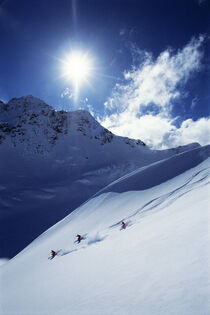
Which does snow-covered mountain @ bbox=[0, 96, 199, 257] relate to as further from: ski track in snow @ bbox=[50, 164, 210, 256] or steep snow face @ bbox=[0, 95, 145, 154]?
ski track in snow @ bbox=[50, 164, 210, 256]

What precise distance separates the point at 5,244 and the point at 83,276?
18.3 metres

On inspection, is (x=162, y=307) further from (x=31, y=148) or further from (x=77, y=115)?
(x=77, y=115)

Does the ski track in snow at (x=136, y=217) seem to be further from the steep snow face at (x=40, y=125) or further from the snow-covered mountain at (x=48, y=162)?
the steep snow face at (x=40, y=125)

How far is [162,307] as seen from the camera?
4.80 feet

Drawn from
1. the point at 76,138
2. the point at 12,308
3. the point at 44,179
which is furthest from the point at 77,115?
the point at 12,308

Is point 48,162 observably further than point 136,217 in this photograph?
Yes

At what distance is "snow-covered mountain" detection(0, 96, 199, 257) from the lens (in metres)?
22.9

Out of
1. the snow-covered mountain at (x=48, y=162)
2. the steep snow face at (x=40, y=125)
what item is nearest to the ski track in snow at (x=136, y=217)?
the snow-covered mountain at (x=48, y=162)

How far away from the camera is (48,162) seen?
4341 cm

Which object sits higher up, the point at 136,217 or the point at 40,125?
the point at 40,125

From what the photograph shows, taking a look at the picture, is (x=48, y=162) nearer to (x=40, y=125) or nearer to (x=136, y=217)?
(x=40, y=125)

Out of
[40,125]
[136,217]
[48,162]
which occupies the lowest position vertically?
[136,217]

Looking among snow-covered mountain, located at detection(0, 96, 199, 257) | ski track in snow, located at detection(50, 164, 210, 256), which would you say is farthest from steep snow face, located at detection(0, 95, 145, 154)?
ski track in snow, located at detection(50, 164, 210, 256)

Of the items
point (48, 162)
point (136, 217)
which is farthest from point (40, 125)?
point (136, 217)
